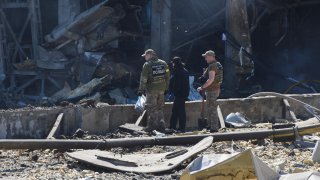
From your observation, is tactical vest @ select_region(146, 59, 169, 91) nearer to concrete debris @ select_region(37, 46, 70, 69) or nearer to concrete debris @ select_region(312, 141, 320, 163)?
concrete debris @ select_region(312, 141, 320, 163)

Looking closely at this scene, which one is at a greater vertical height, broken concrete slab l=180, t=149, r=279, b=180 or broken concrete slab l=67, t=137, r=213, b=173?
broken concrete slab l=180, t=149, r=279, b=180

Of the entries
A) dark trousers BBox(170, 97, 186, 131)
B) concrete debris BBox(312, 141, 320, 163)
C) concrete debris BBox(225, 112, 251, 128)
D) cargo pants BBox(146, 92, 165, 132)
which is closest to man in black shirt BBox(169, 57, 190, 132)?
dark trousers BBox(170, 97, 186, 131)

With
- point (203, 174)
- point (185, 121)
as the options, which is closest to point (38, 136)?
point (185, 121)

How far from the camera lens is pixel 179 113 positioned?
1355cm

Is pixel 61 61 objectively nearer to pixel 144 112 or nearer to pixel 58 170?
pixel 144 112

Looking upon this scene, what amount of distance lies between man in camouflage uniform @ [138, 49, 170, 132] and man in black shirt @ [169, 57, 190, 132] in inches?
12.6

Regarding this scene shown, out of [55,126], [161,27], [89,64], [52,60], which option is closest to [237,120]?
[55,126]

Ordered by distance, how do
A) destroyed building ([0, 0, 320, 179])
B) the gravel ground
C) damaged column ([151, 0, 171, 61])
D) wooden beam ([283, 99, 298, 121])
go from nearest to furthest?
the gravel ground, wooden beam ([283, 99, 298, 121]), destroyed building ([0, 0, 320, 179]), damaged column ([151, 0, 171, 61])

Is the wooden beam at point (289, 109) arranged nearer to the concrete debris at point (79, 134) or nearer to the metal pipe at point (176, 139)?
the metal pipe at point (176, 139)

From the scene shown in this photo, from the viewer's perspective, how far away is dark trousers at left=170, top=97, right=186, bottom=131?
13516 mm

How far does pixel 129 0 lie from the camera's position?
70.2ft

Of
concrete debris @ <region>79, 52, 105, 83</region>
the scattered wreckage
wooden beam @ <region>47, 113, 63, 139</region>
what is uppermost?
concrete debris @ <region>79, 52, 105, 83</region>

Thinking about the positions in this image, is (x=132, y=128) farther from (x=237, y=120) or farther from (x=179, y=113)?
(x=237, y=120)

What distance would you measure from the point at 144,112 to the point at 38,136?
2405mm
